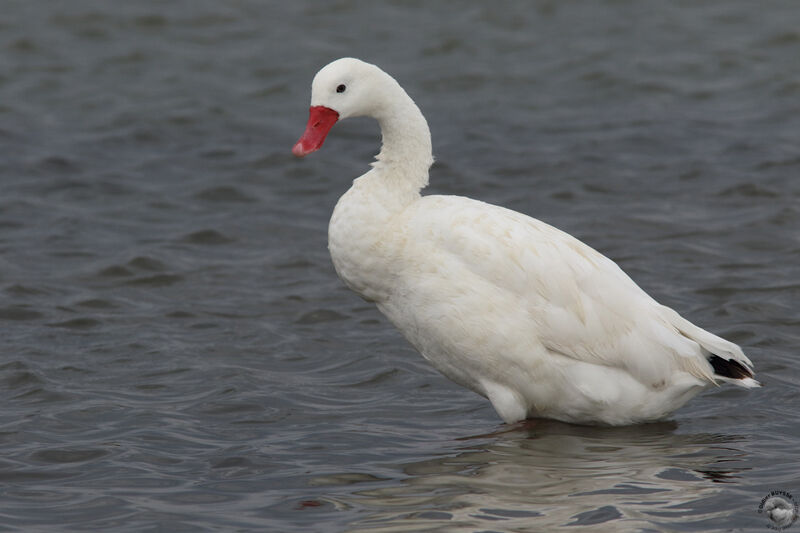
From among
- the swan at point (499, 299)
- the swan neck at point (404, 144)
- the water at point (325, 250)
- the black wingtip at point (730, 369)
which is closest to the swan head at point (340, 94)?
the swan at point (499, 299)

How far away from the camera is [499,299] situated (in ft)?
24.3

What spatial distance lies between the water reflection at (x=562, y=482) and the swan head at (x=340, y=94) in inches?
80.6

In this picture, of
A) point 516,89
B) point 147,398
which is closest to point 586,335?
point 147,398

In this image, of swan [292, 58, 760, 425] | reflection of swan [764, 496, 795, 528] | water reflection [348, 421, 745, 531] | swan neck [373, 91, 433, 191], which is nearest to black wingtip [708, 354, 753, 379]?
swan [292, 58, 760, 425]

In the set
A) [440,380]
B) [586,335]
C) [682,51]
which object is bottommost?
[440,380]

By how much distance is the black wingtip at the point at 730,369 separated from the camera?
7590 millimetres

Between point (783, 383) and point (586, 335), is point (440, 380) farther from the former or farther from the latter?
point (783, 383)

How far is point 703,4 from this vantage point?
60.0ft

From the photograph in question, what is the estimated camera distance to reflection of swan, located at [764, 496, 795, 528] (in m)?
6.34

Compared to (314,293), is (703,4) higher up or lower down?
higher up

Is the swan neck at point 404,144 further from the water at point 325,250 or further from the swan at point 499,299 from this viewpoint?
the water at point 325,250

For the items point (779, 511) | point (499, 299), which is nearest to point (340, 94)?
point (499, 299)

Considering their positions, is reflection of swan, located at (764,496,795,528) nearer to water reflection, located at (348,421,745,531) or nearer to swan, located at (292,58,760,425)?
water reflection, located at (348,421,745,531)

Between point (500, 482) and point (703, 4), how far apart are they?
12.9m
